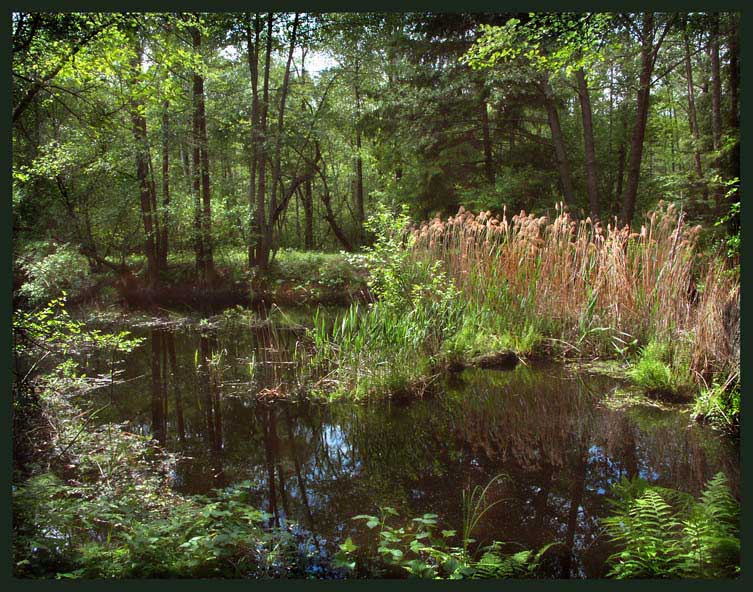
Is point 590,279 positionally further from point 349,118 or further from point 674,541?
point 349,118

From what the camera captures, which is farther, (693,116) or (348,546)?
(693,116)

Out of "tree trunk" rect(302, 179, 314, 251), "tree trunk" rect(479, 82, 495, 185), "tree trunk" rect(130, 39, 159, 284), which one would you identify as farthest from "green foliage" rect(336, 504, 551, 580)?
"tree trunk" rect(302, 179, 314, 251)

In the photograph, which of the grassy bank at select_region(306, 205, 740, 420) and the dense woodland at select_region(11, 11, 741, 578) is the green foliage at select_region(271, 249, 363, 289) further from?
the grassy bank at select_region(306, 205, 740, 420)

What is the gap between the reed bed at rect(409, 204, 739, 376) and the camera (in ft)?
11.8

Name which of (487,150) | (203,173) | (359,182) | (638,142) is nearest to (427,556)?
(487,150)

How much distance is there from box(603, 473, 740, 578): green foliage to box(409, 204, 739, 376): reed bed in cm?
153

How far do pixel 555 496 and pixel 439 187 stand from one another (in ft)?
13.5

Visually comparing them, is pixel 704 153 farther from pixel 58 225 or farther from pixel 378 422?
pixel 58 225

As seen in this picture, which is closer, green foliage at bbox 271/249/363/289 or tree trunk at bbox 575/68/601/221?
tree trunk at bbox 575/68/601/221

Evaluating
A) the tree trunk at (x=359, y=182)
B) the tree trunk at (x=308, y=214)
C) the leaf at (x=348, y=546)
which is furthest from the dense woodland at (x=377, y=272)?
the tree trunk at (x=308, y=214)

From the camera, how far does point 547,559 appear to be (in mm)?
1809

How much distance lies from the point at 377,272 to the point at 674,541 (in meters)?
2.99

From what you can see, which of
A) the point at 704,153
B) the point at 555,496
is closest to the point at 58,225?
the point at 555,496

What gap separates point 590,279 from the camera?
4.35m
